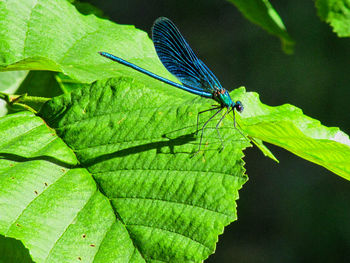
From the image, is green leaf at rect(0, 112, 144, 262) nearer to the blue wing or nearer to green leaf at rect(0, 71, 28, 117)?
green leaf at rect(0, 71, 28, 117)

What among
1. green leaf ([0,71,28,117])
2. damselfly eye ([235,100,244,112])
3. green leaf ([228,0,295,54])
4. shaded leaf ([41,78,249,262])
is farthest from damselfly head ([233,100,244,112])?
green leaf ([0,71,28,117])

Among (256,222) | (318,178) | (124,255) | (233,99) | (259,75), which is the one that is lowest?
(256,222)

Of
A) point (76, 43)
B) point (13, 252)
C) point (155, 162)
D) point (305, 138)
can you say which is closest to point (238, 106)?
point (305, 138)

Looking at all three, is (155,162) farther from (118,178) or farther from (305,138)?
(305,138)

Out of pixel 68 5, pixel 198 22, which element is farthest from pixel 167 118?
pixel 198 22

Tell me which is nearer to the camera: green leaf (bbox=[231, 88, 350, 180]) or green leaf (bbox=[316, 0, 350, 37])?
green leaf (bbox=[231, 88, 350, 180])

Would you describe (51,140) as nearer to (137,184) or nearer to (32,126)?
(32,126)
